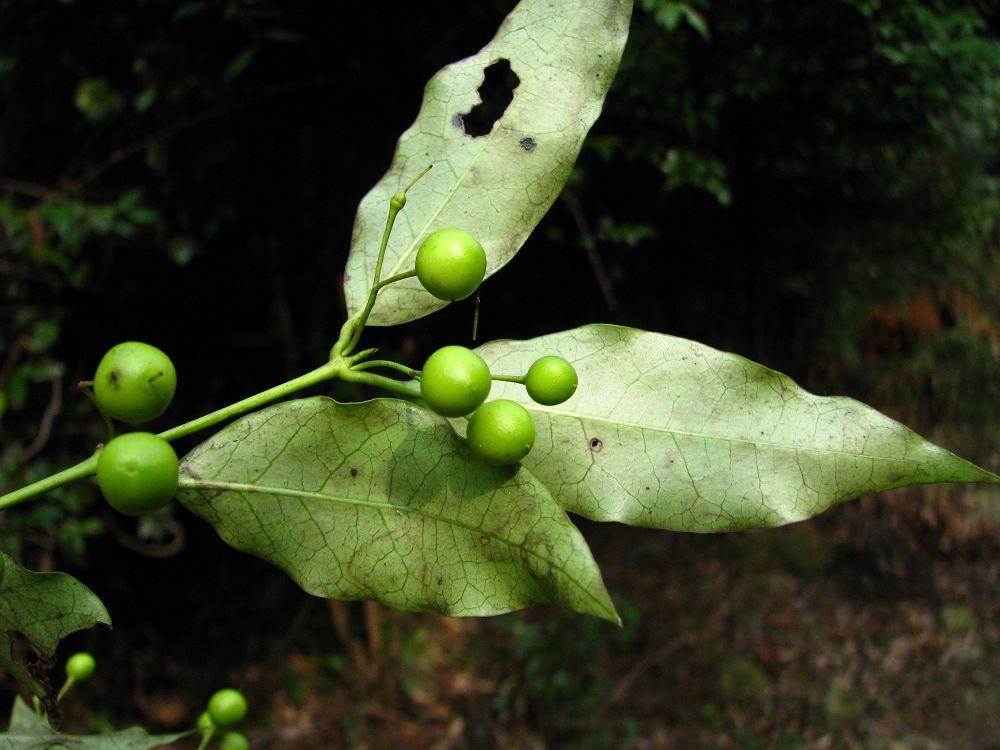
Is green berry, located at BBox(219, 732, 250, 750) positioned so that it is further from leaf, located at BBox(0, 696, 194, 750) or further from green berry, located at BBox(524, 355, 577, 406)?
green berry, located at BBox(524, 355, 577, 406)

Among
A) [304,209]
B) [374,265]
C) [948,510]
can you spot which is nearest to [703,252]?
[304,209]

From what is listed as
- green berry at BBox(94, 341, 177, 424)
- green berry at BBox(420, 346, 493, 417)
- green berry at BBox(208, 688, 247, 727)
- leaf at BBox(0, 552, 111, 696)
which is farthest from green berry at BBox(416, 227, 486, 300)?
green berry at BBox(208, 688, 247, 727)

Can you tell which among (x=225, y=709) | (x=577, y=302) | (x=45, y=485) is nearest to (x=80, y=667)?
(x=225, y=709)

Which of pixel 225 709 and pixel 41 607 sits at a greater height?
pixel 41 607

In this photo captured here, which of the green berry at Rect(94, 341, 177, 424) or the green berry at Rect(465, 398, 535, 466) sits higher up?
the green berry at Rect(94, 341, 177, 424)

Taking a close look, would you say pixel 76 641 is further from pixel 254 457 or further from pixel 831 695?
pixel 831 695

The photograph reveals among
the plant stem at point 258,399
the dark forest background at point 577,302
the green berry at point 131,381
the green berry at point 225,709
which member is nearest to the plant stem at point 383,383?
the plant stem at point 258,399

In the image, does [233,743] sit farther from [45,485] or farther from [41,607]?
[45,485]
